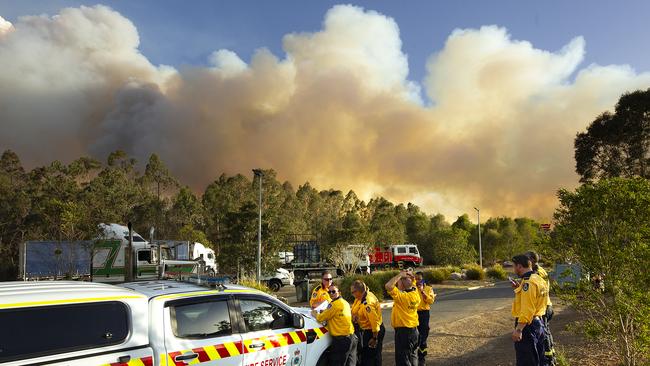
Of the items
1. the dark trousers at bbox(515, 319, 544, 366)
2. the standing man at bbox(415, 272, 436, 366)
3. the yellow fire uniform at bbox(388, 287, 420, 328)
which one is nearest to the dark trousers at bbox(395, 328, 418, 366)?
the yellow fire uniform at bbox(388, 287, 420, 328)

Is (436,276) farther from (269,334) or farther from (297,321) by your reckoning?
(269,334)

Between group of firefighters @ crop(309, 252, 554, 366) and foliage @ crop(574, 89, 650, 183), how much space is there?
3193 centimetres

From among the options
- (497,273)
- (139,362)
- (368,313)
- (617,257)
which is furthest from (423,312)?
(497,273)

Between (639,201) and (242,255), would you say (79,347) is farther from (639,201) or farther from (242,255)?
(242,255)

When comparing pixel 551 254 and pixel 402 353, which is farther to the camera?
pixel 551 254

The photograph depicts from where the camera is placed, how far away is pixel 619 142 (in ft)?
114

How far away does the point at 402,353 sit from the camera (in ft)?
23.7

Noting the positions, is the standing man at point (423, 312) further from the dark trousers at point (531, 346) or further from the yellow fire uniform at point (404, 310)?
the dark trousers at point (531, 346)

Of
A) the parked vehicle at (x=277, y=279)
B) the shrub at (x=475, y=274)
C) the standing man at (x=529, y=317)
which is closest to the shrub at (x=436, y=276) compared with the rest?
the shrub at (x=475, y=274)

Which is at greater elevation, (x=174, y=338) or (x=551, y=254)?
(x=551, y=254)

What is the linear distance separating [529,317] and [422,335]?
3384 millimetres

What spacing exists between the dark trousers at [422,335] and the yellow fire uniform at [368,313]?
1.62 metres

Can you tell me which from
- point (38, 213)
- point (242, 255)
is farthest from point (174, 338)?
point (38, 213)

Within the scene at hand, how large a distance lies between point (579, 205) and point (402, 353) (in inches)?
141
